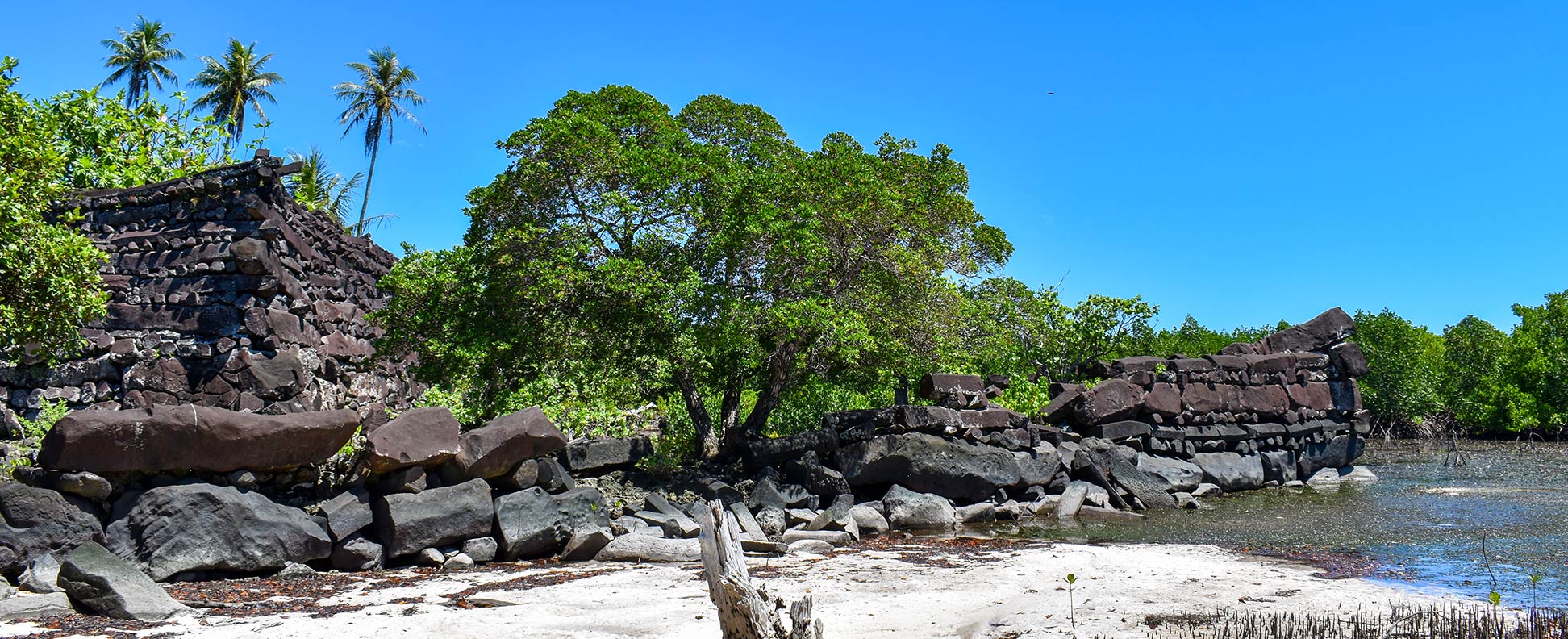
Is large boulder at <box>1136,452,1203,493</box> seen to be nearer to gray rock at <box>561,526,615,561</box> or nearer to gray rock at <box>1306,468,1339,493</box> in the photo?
gray rock at <box>1306,468,1339,493</box>

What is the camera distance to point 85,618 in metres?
6.33

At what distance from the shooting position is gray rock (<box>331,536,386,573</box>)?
27.6 ft

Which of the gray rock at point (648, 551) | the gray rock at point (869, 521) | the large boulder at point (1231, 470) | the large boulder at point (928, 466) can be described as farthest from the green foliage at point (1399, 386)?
the gray rock at point (648, 551)

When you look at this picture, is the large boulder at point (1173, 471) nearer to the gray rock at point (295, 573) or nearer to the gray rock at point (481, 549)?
the gray rock at point (481, 549)

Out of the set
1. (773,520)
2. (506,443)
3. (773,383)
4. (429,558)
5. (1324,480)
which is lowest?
(429,558)

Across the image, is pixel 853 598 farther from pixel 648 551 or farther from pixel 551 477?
pixel 551 477

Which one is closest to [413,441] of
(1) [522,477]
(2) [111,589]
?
(1) [522,477]

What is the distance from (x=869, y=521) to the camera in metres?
11.9

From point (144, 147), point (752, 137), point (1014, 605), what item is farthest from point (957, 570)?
point (144, 147)

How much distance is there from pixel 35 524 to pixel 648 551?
4910 millimetres

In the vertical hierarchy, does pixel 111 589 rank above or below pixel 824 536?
above

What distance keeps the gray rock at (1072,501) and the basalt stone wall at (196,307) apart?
401 inches

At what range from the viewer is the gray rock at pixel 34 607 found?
246 inches

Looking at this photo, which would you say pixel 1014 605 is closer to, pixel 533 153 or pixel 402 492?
pixel 402 492
